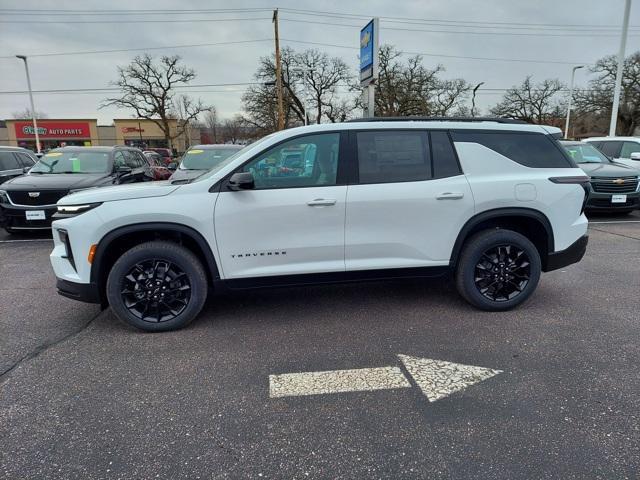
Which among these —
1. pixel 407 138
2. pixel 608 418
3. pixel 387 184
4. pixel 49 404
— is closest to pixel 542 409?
pixel 608 418

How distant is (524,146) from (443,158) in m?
0.87

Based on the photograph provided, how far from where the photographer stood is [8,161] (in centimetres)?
1063

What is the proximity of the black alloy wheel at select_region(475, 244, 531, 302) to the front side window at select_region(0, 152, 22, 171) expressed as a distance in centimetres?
1122

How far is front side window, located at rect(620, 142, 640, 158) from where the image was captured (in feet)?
37.4

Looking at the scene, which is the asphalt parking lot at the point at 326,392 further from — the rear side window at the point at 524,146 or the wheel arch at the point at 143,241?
the rear side window at the point at 524,146

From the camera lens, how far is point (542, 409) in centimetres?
268

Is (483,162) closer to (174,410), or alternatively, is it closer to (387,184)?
(387,184)

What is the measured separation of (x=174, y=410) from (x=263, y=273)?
144cm

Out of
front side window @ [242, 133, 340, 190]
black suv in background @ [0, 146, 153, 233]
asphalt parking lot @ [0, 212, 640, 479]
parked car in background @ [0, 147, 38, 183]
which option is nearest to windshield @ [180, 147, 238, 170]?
black suv in background @ [0, 146, 153, 233]

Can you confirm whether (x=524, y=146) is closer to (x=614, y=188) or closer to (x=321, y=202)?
(x=321, y=202)

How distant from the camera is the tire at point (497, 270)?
4.18m

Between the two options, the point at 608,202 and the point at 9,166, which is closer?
the point at 608,202

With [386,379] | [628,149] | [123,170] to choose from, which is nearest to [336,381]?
[386,379]

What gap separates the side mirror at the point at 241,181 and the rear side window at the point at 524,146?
2.00 metres
